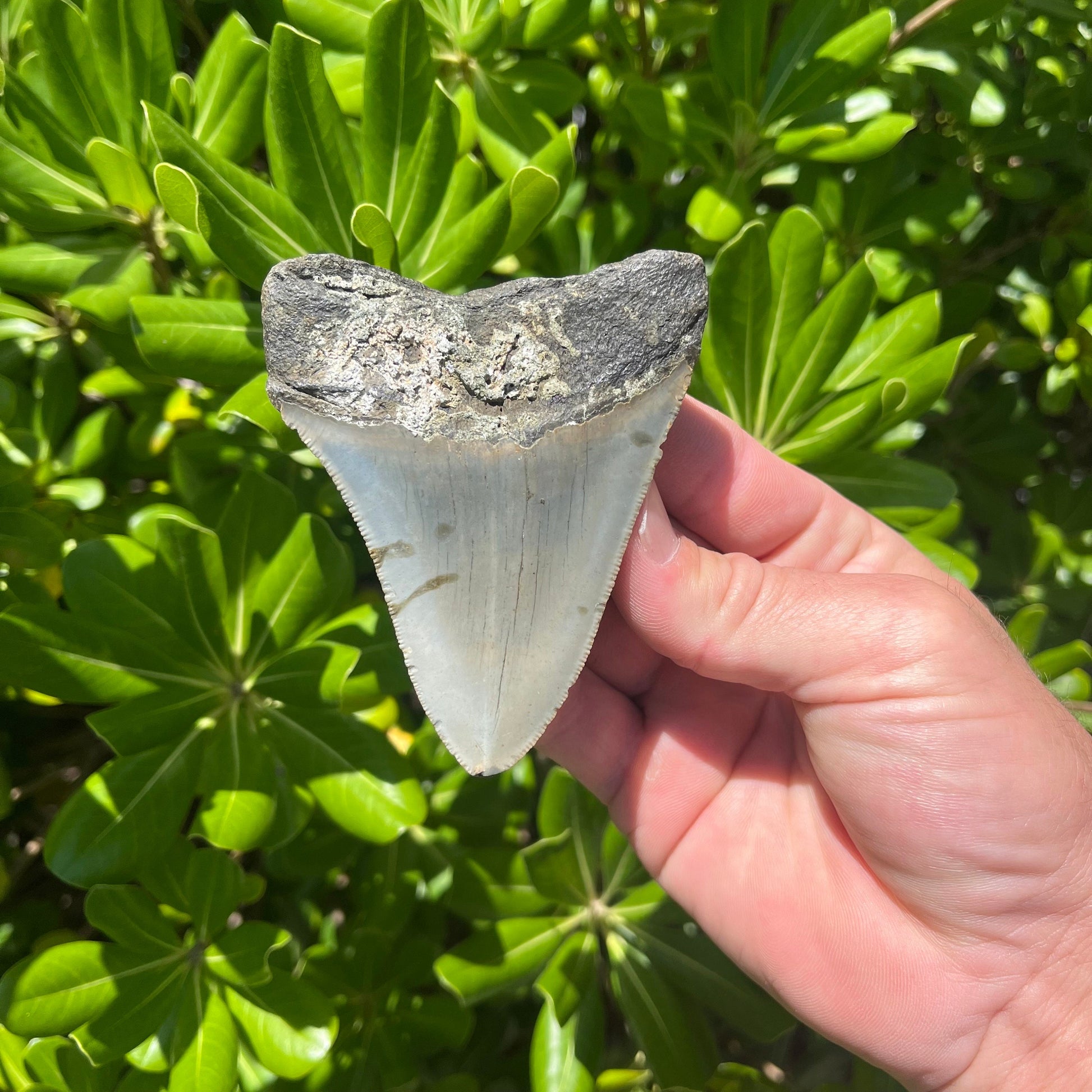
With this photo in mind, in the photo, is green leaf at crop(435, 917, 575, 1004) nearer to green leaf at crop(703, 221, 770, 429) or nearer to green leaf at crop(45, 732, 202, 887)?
green leaf at crop(45, 732, 202, 887)

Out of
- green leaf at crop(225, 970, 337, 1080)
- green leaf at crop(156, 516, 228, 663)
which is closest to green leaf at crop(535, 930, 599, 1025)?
green leaf at crop(225, 970, 337, 1080)

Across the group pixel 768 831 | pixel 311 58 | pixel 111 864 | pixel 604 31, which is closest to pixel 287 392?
pixel 311 58

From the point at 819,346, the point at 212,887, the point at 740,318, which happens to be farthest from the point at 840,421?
the point at 212,887

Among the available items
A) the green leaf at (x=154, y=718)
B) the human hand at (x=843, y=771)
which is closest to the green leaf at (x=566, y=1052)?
the human hand at (x=843, y=771)

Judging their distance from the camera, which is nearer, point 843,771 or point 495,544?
point 495,544

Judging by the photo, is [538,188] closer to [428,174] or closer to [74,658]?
[428,174]

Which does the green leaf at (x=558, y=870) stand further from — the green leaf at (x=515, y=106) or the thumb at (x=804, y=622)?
the green leaf at (x=515, y=106)
